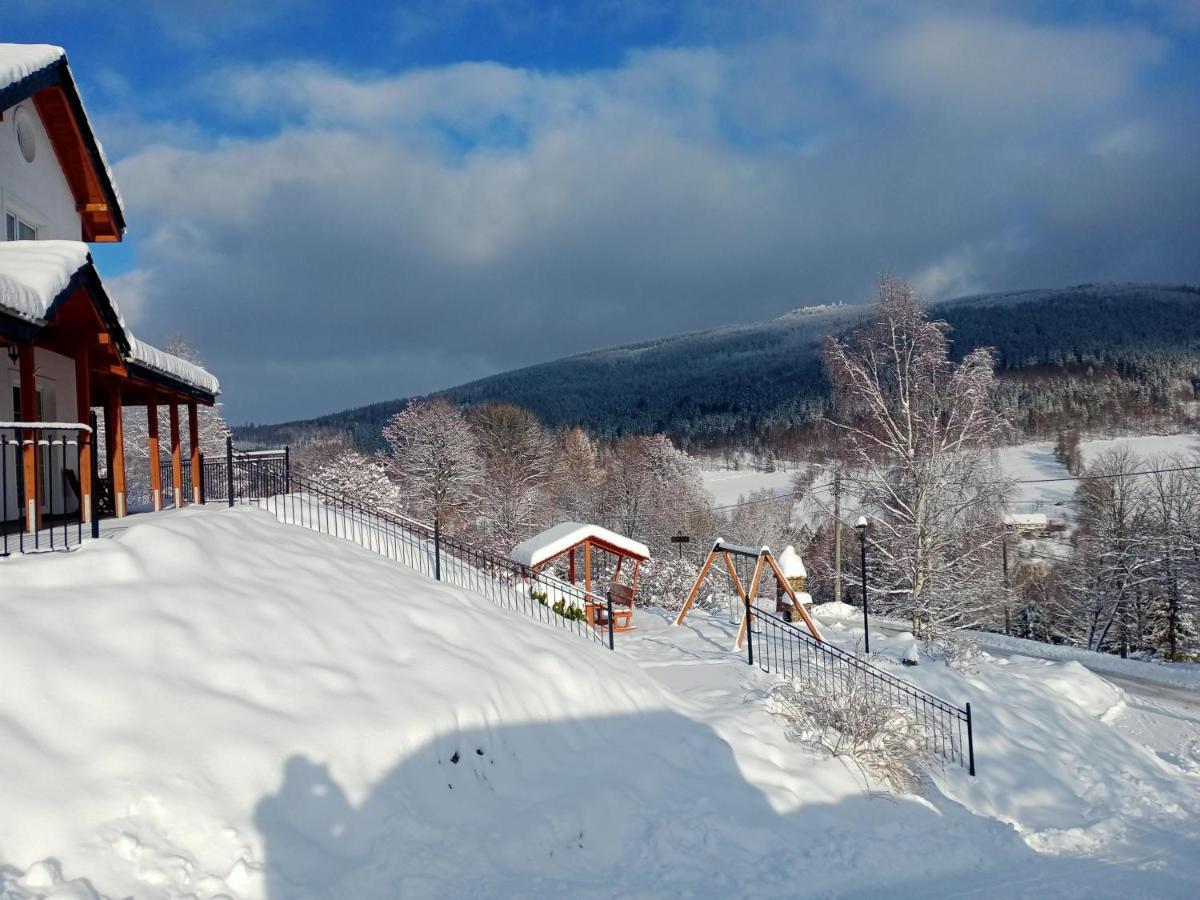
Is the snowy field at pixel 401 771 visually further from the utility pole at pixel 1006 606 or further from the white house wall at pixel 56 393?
the utility pole at pixel 1006 606

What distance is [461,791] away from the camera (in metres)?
6.68

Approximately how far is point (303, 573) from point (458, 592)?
2638 mm

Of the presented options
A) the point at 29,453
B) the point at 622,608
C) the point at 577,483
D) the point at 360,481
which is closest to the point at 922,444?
the point at 622,608

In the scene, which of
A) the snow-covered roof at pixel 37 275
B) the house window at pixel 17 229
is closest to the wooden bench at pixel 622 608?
the snow-covered roof at pixel 37 275

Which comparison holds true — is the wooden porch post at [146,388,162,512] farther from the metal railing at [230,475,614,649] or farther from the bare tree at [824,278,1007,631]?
the bare tree at [824,278,1007,631]

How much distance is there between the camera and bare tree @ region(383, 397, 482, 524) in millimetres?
40594

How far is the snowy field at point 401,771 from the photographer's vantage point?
5.00 meters

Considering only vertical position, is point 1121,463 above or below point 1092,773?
above

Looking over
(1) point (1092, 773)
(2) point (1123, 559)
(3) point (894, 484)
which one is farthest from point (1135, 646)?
(1) point (1092, 773)

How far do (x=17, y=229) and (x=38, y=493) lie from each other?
5962mm

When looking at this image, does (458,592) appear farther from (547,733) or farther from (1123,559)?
(1123,559)

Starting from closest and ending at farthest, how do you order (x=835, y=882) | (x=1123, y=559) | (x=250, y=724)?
(x=250, y=724) → (x=835, y=882) → (x=1123, y=559)

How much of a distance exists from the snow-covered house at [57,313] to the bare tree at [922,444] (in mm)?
15396

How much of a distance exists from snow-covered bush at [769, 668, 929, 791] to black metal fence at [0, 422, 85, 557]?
28.1ft
